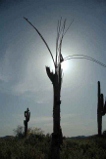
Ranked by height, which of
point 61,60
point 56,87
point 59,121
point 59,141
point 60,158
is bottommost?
point 60,158

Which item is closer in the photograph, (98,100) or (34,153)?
(34,153)

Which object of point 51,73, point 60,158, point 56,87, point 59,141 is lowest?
point 60,158

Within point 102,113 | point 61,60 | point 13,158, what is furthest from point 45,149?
point 102,113

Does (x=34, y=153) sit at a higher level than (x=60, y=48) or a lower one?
lower

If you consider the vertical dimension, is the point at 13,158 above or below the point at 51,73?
below

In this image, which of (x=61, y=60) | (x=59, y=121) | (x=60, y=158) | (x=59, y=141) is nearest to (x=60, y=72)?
(x=61, y=60)

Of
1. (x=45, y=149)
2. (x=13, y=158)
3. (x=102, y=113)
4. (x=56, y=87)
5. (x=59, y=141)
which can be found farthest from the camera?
(x=102, y=113)

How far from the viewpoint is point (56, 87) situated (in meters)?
11.7

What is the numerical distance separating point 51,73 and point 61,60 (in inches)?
43.8

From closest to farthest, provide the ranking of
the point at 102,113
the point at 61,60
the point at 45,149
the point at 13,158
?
the point at 13,158 < the point at 61,60 < the point at 45,149 < the point at 102,113

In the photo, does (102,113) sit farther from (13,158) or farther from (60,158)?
(13,158)

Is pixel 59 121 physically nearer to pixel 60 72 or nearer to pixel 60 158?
pixel 60 158

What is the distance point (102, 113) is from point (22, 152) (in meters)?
16.4

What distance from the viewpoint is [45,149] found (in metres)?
13.5
